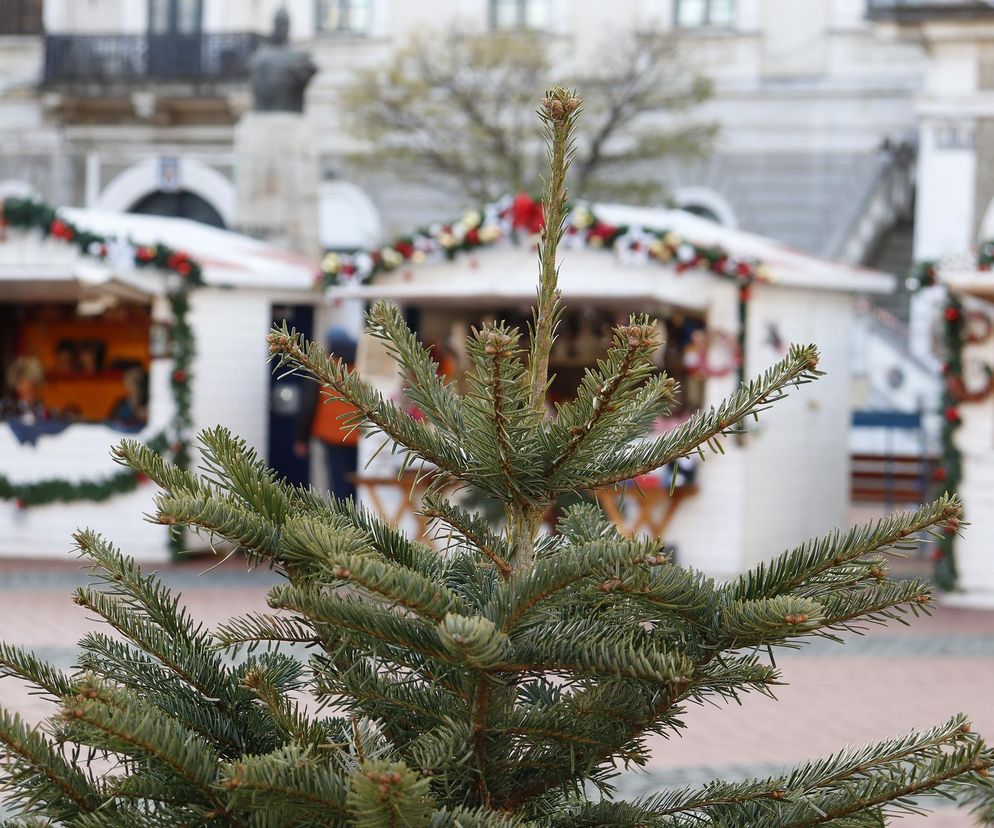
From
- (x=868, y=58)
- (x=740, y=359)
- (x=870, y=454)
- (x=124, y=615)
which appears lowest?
(x=870, y=454)

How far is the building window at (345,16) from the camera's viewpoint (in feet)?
102

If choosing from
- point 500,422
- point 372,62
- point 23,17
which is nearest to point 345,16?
point 372,62

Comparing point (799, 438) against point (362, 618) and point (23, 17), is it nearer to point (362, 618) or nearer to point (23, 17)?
point (362, 618)

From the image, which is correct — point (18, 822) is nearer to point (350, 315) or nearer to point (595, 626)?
point (595, 626)

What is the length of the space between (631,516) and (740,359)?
1431mm

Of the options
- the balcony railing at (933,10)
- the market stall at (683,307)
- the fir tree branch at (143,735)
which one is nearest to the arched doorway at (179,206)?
the balcony railing at (933,10)

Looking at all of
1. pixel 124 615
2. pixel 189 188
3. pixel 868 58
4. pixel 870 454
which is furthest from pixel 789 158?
pixel 124 615

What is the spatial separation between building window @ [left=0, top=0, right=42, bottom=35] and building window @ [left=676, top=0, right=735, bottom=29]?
11.7 m

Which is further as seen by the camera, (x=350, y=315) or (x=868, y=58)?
(x=868, y=58)

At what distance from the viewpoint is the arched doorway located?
31.8 meters

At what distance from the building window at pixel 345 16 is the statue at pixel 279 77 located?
11.4 meters

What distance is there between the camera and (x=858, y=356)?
2419cm

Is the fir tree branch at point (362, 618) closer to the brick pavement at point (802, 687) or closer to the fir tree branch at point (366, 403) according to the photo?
the fir tree branch at point (366, 403)

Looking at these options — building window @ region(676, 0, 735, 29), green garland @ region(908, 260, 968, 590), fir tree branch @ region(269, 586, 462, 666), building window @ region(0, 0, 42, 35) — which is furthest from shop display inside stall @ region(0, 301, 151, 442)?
building window @ region(0, 0, 42, 35)
